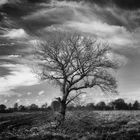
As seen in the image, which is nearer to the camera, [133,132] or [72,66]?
[133,132]

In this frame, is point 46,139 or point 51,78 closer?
point 46,139

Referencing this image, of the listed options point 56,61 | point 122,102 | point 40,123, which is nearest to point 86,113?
point 40,123

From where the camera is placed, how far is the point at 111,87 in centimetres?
2561

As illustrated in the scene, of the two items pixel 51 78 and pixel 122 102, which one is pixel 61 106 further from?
pixel 122 102

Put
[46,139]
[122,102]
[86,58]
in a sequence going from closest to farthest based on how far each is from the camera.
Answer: [46,139] < [86,58] < [122,102]

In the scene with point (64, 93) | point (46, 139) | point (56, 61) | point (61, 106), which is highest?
point (56, 61)

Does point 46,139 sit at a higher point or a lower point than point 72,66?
lower

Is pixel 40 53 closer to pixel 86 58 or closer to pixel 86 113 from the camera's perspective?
pixel 86 58

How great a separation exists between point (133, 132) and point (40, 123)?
13258 millimetres

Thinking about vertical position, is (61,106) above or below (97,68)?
below

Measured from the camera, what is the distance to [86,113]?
27.1 m

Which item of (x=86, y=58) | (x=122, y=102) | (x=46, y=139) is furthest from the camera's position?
(x=122, y=102)

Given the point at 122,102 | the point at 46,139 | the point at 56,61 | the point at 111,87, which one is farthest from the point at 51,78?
the point at 122,102

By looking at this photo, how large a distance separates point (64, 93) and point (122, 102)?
120ft
